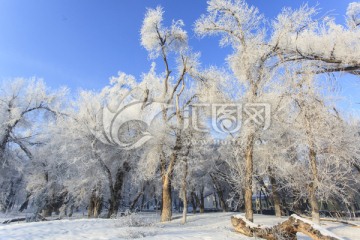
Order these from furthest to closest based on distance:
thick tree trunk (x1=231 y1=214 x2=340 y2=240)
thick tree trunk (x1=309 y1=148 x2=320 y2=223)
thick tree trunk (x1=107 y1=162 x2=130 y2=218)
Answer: thick tree trunk (x1=107 y1=162 x2=130 y2=218) → thick tree trunk (x1=309 y1=148 x2=320 y2=223) → thick tree trunk (x1=231 y1=214 x2=340 y2=240)

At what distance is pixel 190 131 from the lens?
58.3ft

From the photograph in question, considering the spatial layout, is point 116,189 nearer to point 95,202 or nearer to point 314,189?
point 95,202

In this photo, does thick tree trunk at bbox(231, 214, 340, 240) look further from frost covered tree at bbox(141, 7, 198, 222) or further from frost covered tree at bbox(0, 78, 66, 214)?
frost covered tree at bbox(0, 78, 66, 214)

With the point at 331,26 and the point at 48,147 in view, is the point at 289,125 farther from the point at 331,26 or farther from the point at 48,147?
the point at 48,147

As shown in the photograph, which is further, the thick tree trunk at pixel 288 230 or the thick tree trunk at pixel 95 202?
the thick tree trunk at pixel 95 202

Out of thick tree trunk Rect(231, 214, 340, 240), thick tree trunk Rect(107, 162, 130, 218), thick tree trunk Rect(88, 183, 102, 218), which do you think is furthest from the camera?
thick tree trunk Rect(88, 183, 102, 218)

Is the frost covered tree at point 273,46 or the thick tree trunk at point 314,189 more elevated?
the frost covered tree at point 273,46

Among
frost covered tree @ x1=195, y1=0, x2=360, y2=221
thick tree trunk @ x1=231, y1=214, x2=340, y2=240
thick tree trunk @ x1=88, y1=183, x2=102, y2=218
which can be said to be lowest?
thick tree trunk @ x1=231, y1=214, x2=340, y2=240

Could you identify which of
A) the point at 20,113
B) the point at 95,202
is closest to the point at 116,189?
the point at 95,202

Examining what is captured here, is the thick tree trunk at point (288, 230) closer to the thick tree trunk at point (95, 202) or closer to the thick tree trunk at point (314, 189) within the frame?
the thick tree trunk at point (314, 189)

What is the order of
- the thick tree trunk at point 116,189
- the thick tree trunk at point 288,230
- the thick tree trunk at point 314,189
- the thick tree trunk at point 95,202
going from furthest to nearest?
the thick tree trunk at point 95,202
the thick tree trunk at point 116,189
the thick tree trunk at point 314,189
the thick tree trunk at point 288,230

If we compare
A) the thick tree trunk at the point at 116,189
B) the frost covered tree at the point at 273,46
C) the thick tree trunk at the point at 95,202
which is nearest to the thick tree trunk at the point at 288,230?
the frost covered tree at the point at 273,46

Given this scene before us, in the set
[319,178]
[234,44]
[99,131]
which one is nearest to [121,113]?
[99,131]

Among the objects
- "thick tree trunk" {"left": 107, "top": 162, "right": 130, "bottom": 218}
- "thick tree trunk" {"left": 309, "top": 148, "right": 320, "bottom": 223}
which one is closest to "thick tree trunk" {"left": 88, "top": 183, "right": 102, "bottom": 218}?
"thick tree trunk" {"left": 107, "top": 162, "right": 130, "bottom": 218}
